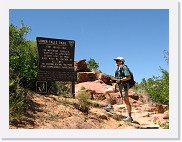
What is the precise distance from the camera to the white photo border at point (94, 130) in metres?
8.46

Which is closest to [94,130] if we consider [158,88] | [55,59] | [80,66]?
[55,59]

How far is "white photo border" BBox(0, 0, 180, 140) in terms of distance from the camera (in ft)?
27.8

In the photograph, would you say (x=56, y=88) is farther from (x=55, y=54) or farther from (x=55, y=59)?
(x=55, y=54)

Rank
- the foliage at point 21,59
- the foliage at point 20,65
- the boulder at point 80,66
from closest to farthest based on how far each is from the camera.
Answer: the foliage at point 20,65 < the foliage at point 21,59 < the boulder at point 80,66

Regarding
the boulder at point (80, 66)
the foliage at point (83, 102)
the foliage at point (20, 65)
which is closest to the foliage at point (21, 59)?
Result: the foliage at point (20, 65)

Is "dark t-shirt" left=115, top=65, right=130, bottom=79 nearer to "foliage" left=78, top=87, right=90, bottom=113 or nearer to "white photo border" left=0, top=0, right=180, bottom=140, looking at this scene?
"foliage" left=78, top=87, right=90, bottom=113

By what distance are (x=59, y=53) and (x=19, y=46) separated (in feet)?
4.56

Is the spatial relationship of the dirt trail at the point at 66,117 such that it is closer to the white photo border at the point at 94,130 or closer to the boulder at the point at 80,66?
the white photo border at the point at 94,130

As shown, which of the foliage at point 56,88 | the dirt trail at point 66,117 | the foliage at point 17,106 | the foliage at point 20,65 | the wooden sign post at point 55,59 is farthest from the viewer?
the foliage at point 56,88

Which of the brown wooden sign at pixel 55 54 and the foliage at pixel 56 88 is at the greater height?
the brown wooden sign at pixel 55 54

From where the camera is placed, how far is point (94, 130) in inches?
352

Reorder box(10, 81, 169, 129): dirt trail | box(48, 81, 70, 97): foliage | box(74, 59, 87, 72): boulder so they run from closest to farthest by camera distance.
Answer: box(10, 81, 169, 129): dirt trail → box(48, 81, 70, 97): foliage → box(74, 59, 87, 72): boulder

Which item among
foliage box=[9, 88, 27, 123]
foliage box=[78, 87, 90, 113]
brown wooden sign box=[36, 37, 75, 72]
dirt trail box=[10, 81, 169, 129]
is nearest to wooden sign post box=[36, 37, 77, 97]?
brown wooden sign box=[36, 37, 75, 72]
